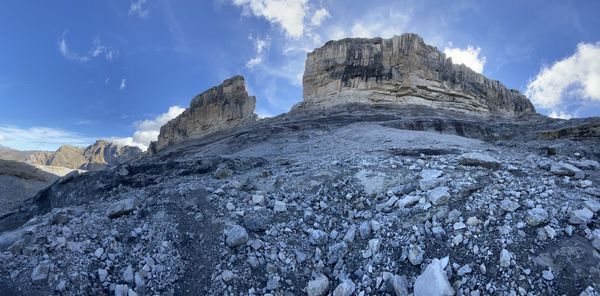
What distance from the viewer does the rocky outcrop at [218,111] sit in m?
55.7

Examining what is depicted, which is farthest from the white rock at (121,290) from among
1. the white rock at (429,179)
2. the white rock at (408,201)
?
the white rock at (429,179)

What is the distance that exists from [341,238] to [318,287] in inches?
55.0

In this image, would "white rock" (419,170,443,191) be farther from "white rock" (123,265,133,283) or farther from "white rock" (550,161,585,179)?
"white rock" (123,265,133,283)

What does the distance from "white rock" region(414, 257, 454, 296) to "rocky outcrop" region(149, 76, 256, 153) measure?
A: 49.2 metres

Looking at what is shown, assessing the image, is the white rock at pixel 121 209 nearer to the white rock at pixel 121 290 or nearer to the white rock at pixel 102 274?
the white rock at pixel 102 274

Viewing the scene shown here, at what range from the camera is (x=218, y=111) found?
5759 cm

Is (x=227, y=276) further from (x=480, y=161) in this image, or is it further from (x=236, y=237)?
(x=480, y=161)

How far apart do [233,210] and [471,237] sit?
15.6 ft

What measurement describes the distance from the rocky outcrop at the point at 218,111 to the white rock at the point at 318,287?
159 feet

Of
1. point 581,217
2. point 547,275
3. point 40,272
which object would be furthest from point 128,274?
point 581,217

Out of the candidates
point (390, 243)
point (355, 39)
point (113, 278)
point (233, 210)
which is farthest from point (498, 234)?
point (355, 39)

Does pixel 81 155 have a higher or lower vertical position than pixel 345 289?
higher

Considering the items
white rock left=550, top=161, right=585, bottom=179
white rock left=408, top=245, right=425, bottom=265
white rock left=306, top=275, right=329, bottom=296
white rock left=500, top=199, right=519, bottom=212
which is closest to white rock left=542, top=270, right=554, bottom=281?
white rock left=500, top=199, right=519, bottom=212

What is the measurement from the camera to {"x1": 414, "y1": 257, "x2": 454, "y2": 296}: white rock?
188 inches
